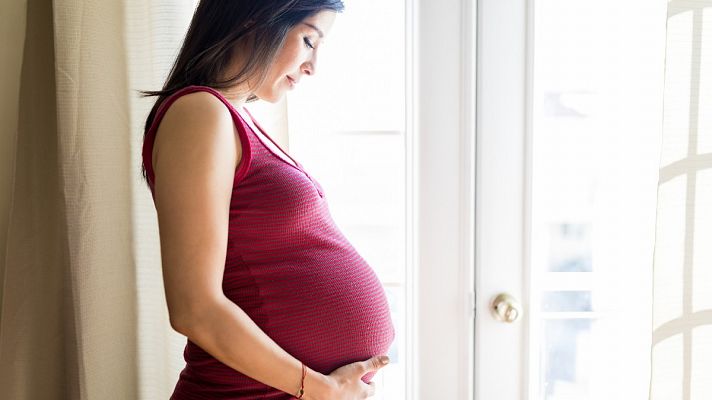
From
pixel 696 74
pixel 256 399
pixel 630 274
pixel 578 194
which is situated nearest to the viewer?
pixel 696 74

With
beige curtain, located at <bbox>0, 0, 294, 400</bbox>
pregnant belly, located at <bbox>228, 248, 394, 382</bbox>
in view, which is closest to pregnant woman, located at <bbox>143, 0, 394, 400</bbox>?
pregnant belly, located at <bbox>228, 248, 394, 382</bbox>

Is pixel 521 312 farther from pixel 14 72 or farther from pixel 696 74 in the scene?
pixel 14 72

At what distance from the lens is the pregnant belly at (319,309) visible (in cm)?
103

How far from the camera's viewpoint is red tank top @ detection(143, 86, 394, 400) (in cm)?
100

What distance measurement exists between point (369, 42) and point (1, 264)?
913 mm

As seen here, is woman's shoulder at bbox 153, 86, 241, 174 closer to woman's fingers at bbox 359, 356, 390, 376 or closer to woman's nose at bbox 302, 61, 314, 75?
woman's nose at bbox 302, 61, 314, 75

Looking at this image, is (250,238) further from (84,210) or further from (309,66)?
(84,210)

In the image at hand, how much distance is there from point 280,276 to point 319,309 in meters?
0.08

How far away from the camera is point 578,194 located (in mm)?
1435

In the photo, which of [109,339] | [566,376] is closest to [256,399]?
[109,339]

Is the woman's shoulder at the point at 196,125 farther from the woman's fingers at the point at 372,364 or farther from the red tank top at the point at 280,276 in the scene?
the woman's fingers at the point at 372,364

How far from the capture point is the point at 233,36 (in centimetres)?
104

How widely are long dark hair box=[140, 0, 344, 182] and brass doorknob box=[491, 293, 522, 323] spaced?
2.35 feet

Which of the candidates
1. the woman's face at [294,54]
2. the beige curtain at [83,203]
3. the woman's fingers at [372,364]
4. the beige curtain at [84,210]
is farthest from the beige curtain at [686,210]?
the beige curtain at [84,210]
